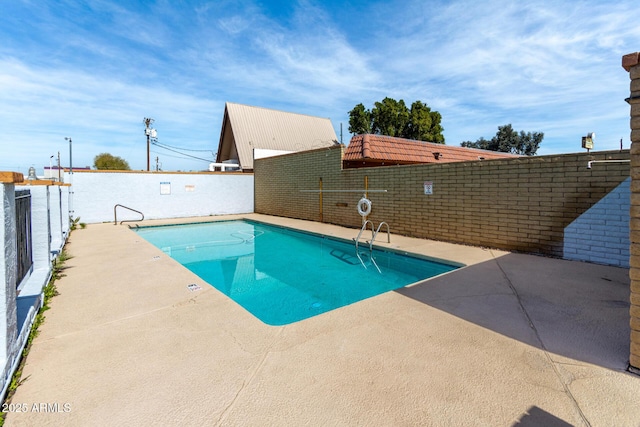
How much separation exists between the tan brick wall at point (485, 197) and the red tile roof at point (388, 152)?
2.80 feet

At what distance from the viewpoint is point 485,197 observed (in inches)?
249

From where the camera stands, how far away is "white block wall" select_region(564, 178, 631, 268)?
15.2ft

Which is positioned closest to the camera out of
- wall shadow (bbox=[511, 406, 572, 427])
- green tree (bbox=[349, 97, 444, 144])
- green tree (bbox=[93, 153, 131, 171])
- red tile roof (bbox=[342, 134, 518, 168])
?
wall shadow (bbox=[511, 406, 572, 427])

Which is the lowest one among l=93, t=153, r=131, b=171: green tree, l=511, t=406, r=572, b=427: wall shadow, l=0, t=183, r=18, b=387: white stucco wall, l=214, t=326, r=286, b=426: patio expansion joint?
l=214, t=326, r=286, b=426: patio expansion joint

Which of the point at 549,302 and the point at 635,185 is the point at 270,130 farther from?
the point at 635,185

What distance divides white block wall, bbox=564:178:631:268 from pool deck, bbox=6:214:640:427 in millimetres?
1436

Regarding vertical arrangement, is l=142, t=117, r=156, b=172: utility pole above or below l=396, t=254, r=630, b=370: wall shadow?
above

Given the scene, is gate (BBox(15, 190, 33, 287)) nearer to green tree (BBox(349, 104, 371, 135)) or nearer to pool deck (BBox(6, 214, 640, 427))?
pool deck (BBox(6, 214, 640, 427))

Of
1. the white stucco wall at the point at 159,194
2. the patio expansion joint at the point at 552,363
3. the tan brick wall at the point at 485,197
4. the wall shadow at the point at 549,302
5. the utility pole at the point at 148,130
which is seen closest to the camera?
the patio expansion joint at the point at 552,363

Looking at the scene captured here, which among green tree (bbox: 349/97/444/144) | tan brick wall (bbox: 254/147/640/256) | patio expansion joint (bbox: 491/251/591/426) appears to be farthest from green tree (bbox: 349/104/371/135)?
patio expansion joint (bbox: 491/251/591/426)

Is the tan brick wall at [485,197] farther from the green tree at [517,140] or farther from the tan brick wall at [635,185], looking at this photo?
the green tree at [517,140]

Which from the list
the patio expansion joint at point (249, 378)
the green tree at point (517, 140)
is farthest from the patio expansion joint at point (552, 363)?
the green tree at point (517, 140)

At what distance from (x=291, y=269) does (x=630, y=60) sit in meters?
5.30

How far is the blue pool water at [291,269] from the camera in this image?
14.3ft
